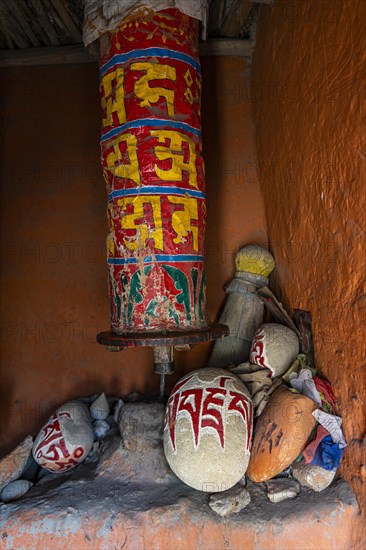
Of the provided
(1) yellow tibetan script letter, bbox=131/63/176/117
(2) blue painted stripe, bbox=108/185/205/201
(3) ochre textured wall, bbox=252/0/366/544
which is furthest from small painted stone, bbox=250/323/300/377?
(1) yellow tibetan script letter, bbox=131/63/176/117

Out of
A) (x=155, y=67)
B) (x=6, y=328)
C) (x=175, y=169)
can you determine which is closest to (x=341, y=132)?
(x=175, y=169)

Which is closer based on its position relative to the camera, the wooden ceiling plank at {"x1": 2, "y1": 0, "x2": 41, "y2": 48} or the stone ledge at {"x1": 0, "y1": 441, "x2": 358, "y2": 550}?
the stone ledge at {"x1": 0, "y1": 441, "x2": 358, "y2": 550}

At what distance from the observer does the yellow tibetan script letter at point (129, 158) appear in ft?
6.40

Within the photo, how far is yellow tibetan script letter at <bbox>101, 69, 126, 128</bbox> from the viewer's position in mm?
2018

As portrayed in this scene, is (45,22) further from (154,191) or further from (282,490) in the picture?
(282,490)

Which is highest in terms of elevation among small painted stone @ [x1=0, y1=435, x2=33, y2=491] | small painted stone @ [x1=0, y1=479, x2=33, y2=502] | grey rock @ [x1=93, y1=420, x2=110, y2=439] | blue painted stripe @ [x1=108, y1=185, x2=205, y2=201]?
blue painted stripe @ [x1=108, y1=185, x2=205, y2=201]

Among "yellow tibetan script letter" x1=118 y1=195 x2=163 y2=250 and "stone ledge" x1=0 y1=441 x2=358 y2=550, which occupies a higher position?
"yellow tibetan script letter" x1=118 y1=195 x2=163 y2=250

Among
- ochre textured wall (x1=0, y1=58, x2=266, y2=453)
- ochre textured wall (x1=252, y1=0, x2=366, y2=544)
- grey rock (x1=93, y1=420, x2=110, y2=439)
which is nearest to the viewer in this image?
ochre textured wall (x1=252, y1=0, x2=366, y2=544)

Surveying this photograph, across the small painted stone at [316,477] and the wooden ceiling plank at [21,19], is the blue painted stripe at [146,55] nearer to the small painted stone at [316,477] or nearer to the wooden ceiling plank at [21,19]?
the wooden ceiling plank at [21,19]

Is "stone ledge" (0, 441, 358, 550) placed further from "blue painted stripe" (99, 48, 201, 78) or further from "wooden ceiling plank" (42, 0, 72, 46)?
"wooden ceiling plank" (42, 0, 72, 46)

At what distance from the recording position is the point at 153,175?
6.34 feet

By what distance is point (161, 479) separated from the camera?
1.93m

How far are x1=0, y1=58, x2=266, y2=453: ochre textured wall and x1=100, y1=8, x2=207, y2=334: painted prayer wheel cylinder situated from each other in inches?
31.5

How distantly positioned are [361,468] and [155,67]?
1930 mm
